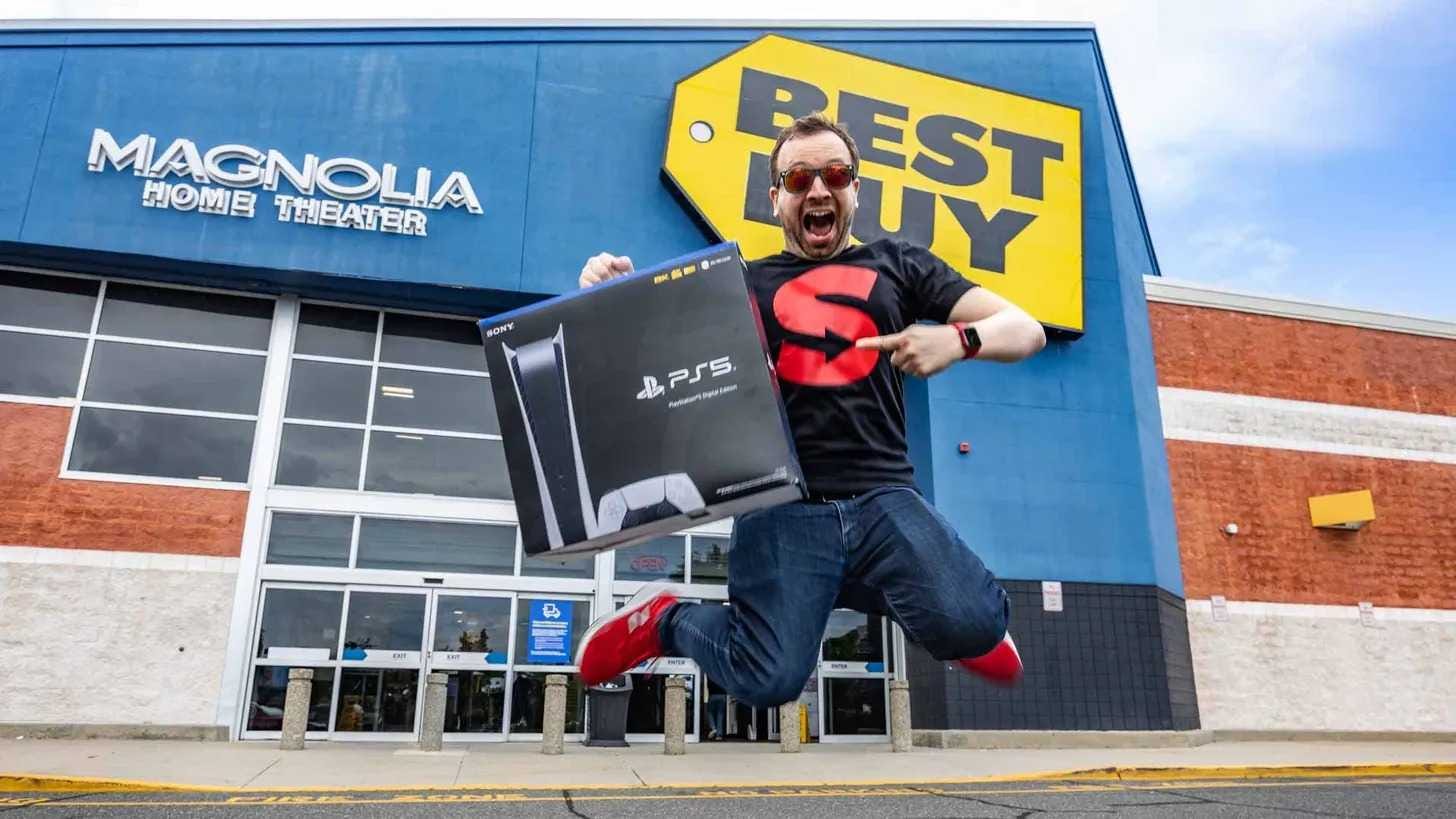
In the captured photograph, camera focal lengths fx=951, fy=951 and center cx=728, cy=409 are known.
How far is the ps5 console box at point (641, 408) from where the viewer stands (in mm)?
2566

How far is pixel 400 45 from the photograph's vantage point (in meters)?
14.2

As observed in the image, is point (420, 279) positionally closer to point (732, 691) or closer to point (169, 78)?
point (169, 78)

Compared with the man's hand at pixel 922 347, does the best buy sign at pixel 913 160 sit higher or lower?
higher

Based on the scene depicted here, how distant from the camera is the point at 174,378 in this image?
1348 cm

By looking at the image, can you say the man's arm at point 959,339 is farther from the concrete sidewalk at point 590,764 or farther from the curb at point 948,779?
the concrete sidewalk at point 590,764

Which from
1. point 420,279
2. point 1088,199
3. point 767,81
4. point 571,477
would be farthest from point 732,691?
point 1088,199

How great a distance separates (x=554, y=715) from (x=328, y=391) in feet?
20.0

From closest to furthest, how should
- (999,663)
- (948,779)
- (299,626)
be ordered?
1. (999,663)
2. (948,779)
3. (299,626)

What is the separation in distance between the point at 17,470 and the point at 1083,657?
14733 millimetres

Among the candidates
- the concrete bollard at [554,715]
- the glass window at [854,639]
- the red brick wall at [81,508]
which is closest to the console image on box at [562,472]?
the concrete bollard at [554,715]

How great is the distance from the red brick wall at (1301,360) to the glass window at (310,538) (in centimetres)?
1348

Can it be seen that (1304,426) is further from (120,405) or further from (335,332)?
(120,405)

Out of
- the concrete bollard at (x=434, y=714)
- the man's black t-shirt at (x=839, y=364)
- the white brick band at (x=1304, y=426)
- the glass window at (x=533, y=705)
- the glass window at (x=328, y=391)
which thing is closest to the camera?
the man's black t-shirt at (x=839, y=364)

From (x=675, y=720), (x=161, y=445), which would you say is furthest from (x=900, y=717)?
(x=161, y=445)
